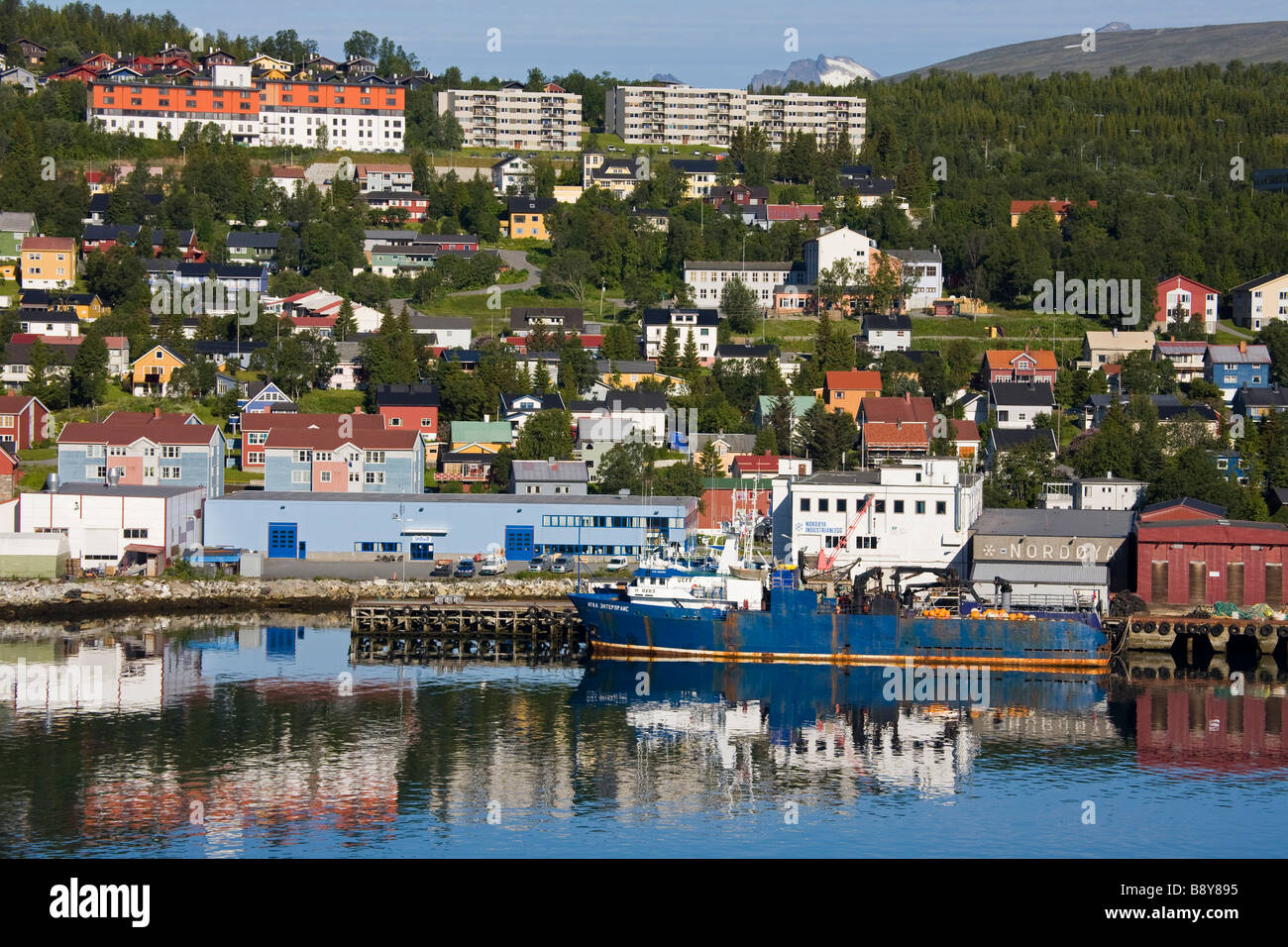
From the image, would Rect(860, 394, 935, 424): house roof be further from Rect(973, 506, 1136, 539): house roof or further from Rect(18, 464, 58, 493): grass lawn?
Rect(18, 464, 58, 493): grass lawn

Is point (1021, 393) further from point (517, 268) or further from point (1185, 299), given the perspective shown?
point (517, 268)

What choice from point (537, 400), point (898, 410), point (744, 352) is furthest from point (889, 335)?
point (537, 400)

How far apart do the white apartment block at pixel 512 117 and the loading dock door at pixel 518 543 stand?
43.4 m

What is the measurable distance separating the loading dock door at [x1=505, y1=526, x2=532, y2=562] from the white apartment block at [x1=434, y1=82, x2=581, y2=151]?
43362mm

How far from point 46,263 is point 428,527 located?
85.5 feet

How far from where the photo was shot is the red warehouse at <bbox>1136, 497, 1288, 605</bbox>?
28562 mm

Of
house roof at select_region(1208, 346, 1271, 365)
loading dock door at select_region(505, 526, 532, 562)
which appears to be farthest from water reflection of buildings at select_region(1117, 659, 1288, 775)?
house roof at select_region(1208, 346, 1271, 365)

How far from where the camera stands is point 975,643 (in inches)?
1059

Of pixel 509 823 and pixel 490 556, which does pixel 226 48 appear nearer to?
pixel 490 556

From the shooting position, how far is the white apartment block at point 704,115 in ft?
245

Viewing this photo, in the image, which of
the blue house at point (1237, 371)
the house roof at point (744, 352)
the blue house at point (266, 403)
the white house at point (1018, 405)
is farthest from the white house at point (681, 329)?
the blue house at point (1237, 371)

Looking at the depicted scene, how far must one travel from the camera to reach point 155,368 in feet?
144

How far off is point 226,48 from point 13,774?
209 ft
